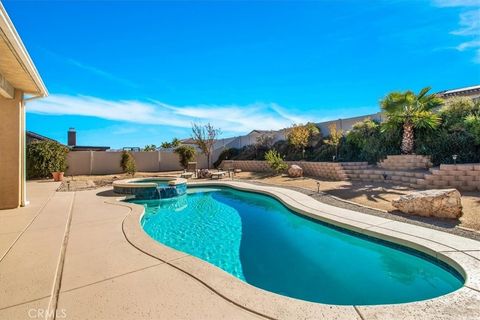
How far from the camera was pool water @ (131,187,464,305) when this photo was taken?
124 inches

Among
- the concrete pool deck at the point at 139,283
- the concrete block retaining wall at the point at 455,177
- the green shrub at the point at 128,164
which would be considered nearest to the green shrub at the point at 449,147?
the concrete block retaining wall at the point at 455,177

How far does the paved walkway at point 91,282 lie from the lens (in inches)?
83.5

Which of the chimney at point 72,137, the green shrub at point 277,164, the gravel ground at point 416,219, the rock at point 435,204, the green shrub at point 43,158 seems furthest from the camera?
the chimney at point 72,137

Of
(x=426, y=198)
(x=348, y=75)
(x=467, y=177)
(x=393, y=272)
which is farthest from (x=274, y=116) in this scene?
(x=393, y=272)

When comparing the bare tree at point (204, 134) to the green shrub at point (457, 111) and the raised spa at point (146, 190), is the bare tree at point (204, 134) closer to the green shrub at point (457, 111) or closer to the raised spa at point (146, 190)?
the raised spa at point (146, 190)

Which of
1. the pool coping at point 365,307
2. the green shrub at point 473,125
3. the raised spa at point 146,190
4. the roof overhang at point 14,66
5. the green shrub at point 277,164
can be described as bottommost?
the pool coping at point 365,307

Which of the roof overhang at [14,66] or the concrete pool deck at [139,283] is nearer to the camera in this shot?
the concrete pool deck at [139,283]

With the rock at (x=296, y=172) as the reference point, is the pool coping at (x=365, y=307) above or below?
below

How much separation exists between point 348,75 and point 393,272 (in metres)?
12.2

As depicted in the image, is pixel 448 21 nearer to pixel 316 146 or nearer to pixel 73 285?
pixel 316 146

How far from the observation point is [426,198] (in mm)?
5520

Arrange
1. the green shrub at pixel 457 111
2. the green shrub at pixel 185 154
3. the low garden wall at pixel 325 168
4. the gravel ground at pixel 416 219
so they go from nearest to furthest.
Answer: the gravel ground at pixel 416 219 < the green shrub at pixel 457 111 < the low garden wall at pixel 325 168 < the green shrub at pixel 185 154

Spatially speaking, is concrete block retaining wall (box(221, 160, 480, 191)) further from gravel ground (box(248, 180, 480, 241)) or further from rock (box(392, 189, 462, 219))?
gravel ground (box(248, 180, 480, 241))

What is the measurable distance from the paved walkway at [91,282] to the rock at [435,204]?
210 inches
